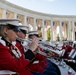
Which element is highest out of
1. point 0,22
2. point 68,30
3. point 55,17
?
point 0,22

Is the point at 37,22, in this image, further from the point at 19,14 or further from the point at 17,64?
the point at 17,64

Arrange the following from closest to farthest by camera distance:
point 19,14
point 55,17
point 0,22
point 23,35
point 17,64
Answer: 1. point 17,64
2. point 0,22
3. point 23,35
4. point 19,14
5. point 55,17

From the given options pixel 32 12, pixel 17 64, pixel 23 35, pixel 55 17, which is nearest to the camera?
pixel 17 64

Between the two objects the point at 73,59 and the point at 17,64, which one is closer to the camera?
the point at 17,64

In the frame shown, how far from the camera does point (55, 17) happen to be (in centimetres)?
5059

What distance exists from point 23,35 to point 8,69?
8.40ft

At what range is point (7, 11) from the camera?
128 ft

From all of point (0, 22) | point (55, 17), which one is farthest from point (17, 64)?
point (55, 17)

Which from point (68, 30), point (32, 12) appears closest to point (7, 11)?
point (32, 12)

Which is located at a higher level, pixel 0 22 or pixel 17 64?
pixel 0 22

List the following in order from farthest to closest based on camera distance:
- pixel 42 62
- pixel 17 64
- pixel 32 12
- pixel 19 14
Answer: pixel 32 12, pixel 19 14, pixel 42 62, pixel 17 64

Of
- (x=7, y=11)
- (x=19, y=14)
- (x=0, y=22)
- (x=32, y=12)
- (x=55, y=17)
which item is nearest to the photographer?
(x=0, y=22)

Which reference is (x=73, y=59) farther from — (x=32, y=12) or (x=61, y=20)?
(x=61, y=20)

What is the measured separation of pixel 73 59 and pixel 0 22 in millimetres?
2573
